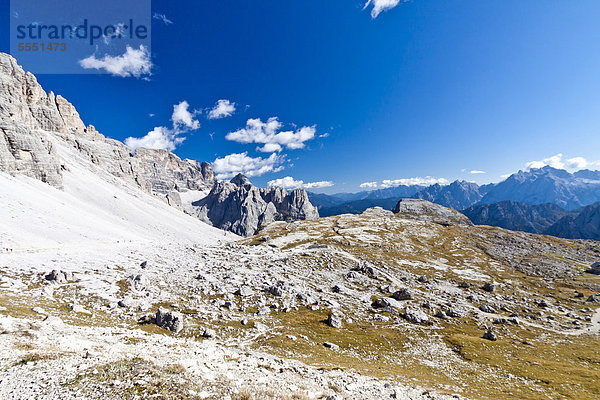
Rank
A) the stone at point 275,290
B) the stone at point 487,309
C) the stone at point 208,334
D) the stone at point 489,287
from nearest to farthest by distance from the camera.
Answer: the stone at point 208,334 → the stone at point 275,290 → the stone at point 487,309 → the stone at point 489,287

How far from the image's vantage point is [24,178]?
85.3m

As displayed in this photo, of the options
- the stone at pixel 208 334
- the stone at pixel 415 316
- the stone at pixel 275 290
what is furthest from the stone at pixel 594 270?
the stone at pixel 208 334

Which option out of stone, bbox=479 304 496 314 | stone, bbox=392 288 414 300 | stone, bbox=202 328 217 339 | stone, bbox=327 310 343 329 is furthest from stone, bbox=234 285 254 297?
stone, bbox=479 304 496 314

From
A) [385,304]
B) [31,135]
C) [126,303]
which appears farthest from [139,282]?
[31,135]

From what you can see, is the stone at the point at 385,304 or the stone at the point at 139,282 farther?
the stone at the point at 385,304

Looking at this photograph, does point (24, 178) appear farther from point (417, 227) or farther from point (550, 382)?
point (417, 227)

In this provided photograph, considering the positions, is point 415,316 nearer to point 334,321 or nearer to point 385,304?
point 385,304

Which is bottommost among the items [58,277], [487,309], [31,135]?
[487,309]

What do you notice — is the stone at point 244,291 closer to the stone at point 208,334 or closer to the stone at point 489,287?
the stone at point 208,334

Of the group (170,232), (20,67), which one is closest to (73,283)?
(170,232)

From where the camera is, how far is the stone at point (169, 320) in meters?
24.7

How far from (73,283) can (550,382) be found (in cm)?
5999

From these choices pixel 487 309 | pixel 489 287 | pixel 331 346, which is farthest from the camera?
pixel 489 287

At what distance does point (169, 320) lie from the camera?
82.3 feet
